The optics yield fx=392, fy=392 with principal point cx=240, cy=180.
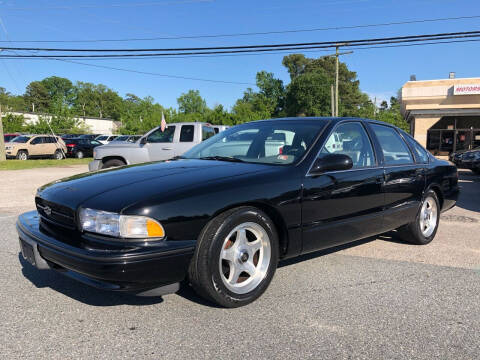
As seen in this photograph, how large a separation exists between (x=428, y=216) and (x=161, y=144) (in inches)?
327

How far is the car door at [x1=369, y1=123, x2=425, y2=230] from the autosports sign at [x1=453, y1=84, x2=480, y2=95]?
26.9 metres

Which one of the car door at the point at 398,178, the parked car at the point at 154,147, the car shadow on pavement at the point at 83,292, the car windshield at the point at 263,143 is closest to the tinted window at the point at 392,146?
the car door at the point at 398,178

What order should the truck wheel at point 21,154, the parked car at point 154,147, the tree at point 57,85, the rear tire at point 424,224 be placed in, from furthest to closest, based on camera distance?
the tree at point 57,85 < the truck wheel at point 21,154 < the parked car at point 154,147 < the rear tire at point 424,224

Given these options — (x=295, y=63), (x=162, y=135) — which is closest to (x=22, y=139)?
(x=162, y=135)

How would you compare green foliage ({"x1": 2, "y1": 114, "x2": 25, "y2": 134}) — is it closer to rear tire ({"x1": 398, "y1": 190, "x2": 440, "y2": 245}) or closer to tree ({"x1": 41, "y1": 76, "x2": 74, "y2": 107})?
rear tire ({"x1": 398, "y1": 190, "x2": 440, "y2": 245})

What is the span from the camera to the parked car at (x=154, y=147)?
11.1 m

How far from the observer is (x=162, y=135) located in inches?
467

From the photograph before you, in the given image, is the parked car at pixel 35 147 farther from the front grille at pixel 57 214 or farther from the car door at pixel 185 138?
the front grille at pixel 57 214

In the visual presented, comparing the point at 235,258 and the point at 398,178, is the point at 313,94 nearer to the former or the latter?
the point at 398,178

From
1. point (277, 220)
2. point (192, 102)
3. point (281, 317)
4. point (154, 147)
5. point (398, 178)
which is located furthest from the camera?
point (192, 102)

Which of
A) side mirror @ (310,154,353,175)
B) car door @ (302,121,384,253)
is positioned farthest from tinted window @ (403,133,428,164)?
side mirror @ (310,154,353,175)

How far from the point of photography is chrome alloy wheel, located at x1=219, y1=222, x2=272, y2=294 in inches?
115

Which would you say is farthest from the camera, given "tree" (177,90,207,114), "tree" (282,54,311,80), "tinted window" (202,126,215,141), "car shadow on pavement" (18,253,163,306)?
"tree" (177,90,207,114)

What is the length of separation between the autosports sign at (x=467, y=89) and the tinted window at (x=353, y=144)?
90.9 feet
